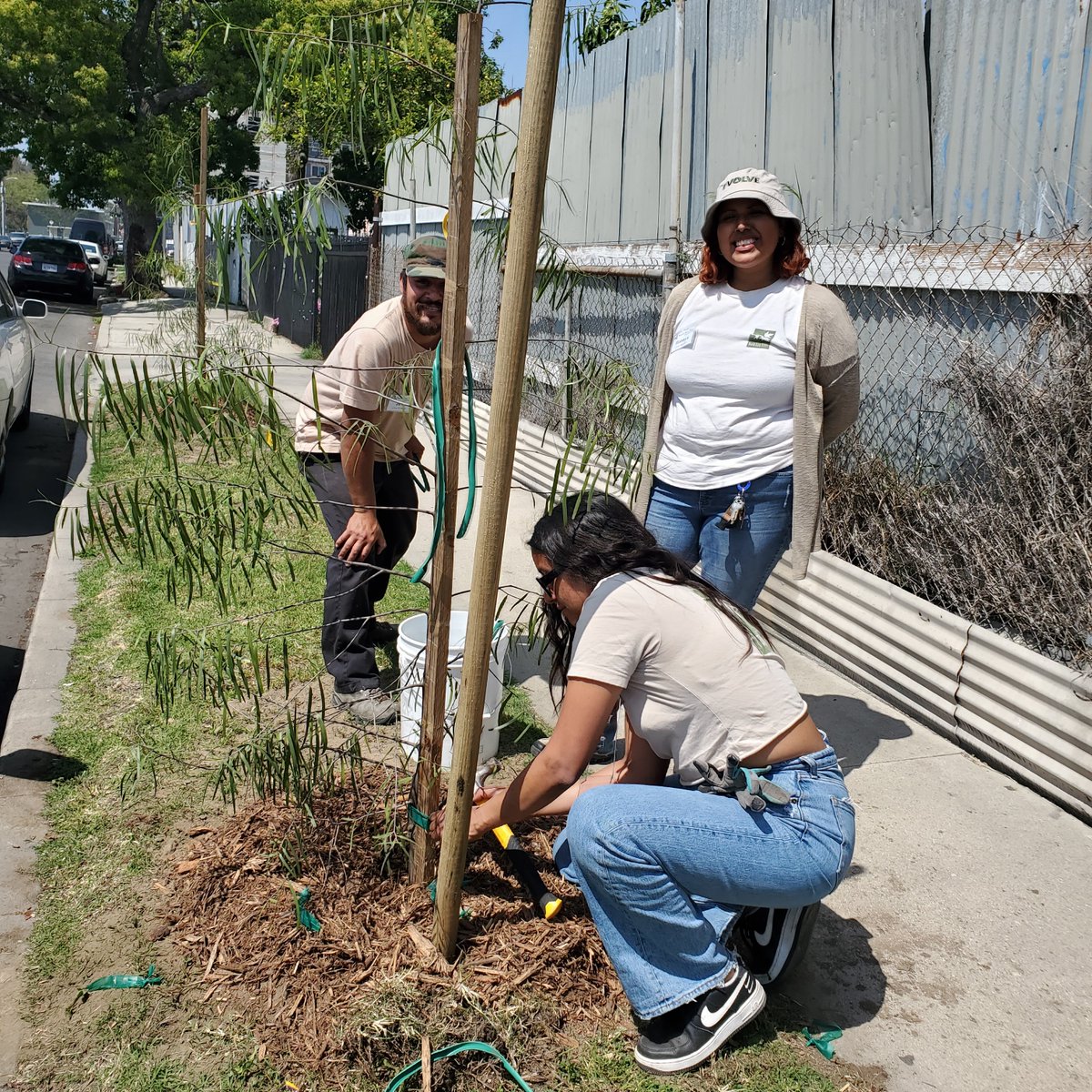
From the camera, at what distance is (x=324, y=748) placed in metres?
2.71

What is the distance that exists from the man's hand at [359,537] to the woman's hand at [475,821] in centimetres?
104

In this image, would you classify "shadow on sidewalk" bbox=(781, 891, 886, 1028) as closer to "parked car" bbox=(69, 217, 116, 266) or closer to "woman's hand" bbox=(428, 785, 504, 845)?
"woman's hand" bbox=(428, 785, 504, 845)

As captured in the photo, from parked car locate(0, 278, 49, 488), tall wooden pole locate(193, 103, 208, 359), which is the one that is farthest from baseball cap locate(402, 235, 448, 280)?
parked car locate(0, 278, 49, 488)

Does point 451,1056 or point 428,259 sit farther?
point 428,259

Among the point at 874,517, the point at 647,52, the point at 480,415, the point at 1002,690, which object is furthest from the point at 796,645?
the point at 480,415

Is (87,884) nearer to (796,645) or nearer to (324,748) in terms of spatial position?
(324,748)

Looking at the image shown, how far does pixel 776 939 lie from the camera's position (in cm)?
266

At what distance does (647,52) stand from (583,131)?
101cm

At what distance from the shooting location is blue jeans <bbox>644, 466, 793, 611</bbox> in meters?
3.61

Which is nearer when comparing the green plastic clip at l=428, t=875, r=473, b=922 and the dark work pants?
the green plastic clip at l=428, t=875, r=473, b=922

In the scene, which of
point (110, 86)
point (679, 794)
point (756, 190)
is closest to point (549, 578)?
point (679, 794)

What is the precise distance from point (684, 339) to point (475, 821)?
1806 mm

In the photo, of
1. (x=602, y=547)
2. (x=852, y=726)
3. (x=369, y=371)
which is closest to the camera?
(x=602, y=547)

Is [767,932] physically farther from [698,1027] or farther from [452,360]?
[452,360]
